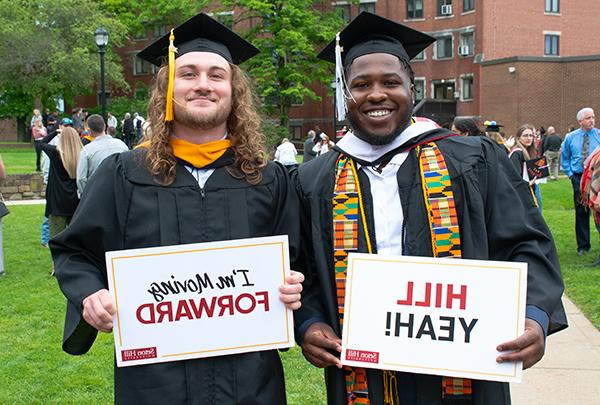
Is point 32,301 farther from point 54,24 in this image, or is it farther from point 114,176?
point 54,24

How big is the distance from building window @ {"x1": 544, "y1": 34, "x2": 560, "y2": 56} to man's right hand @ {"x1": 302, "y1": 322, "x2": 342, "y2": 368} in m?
41.4

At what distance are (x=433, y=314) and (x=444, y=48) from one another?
43132 millimetres

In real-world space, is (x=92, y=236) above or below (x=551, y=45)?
below

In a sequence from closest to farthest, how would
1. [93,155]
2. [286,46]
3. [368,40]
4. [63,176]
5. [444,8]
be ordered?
[368,40] < [93,155] < [63,176] < [286,46] < [444,8]

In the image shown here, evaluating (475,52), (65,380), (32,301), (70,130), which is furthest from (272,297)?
(475,52)

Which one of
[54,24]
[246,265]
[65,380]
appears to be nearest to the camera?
[246,265]

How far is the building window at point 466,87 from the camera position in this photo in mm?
41897

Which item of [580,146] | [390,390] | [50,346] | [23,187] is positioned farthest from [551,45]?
[390,390]

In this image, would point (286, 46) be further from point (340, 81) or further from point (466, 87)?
point (340, 81)

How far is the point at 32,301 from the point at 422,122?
241 inches

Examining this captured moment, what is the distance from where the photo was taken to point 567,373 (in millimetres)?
5301

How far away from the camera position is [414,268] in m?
2.61

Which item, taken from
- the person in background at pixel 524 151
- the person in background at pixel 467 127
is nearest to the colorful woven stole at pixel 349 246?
the person in background at pixel 467 127

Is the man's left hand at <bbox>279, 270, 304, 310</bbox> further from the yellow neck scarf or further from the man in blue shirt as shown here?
the man in blue shirt
